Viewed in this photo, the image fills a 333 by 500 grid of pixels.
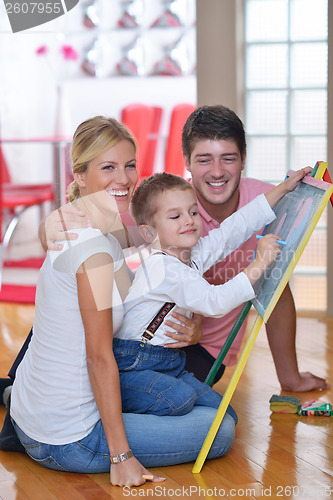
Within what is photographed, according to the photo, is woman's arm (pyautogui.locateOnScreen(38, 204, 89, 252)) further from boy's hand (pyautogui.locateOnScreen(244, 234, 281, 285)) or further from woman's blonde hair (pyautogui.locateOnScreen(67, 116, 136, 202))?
boy's hand (pyautogui.locateOnScreen(244, 234, 281, 285))

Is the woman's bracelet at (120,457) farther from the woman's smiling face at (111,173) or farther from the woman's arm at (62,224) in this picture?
the woman's smiling face at (111,173)

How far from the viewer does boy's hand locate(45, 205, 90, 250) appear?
171cm

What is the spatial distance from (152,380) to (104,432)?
0.18 m

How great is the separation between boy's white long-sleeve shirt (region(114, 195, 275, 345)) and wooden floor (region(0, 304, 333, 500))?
354 millimetres

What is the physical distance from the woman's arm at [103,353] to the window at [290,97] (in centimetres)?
209

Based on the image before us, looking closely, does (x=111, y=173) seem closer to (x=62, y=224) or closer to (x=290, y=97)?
(x=62, y=224)

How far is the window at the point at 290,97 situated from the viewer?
3461mm

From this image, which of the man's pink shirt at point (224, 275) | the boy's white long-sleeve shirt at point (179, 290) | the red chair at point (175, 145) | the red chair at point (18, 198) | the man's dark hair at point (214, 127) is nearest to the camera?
the boy's white long-sleeve shirt at point (179, 290)

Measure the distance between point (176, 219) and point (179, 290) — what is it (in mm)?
192

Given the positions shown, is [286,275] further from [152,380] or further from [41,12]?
[41,12]

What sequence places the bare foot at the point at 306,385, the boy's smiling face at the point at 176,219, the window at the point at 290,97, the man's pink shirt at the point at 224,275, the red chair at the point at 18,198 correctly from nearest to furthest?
the boy's smiling face at the point at 176,219, the man's pink shirt at the point at 224,275, the bare foot at the point at 306,385, the window at the point at 290,97, the red chair at the point at 18,198

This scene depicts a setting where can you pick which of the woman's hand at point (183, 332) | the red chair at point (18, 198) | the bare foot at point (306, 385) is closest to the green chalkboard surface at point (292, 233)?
the woman's hand at point (183, 332)

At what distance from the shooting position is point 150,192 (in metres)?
1.86

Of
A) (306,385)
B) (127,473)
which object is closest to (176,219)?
(127,473)
